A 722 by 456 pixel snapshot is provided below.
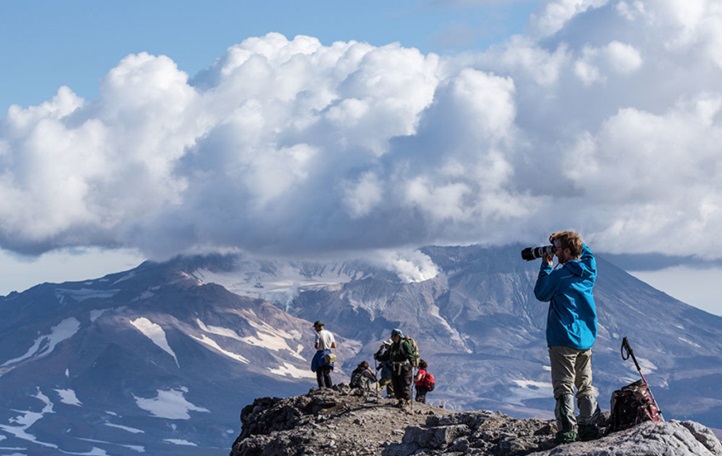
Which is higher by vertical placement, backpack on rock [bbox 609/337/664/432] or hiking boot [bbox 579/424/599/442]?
backpack on rock [bbox 609/337/664/432]

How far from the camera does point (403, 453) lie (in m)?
24.0

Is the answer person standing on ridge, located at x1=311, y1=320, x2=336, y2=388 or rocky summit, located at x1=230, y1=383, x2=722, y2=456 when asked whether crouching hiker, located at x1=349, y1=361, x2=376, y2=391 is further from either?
person standing on ridge, located at x1=311, y1=320, x2=336, y2=388

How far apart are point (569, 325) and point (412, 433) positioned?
6856 millimetres

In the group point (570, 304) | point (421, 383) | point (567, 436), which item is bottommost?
point (567, 436)

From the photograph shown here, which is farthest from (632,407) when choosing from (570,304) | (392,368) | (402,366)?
(392,368)

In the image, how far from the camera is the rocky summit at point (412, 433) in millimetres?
17172

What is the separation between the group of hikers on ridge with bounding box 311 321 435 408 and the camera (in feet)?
103

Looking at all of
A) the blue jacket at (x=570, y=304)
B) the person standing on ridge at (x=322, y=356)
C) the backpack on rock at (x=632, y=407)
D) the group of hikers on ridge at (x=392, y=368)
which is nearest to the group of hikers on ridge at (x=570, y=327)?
the blue jacket at (x=570, y=304)

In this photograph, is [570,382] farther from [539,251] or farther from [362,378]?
[362,378]

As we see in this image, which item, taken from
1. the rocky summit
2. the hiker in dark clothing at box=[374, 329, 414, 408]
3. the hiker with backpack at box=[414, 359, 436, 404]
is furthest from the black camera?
the hiker with backpack at box=[414, 359, 436, 404]

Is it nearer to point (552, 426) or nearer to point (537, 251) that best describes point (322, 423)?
point (552, 426)

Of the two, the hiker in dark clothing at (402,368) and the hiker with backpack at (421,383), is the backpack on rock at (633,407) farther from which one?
the hiker with backpack at (421,383)

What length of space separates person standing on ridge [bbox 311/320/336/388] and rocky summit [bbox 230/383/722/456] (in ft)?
5.62

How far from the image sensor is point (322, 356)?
3769cm
